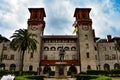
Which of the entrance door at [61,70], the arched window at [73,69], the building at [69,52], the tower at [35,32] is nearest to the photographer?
the entrance door at [61,70]

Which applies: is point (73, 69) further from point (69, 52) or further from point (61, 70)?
point (61, 70)

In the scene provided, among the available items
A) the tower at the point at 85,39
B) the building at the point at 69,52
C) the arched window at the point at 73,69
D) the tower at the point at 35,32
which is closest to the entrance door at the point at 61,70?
the building at the point at 69,52

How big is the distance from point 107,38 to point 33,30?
34.6m

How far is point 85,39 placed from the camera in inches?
2461

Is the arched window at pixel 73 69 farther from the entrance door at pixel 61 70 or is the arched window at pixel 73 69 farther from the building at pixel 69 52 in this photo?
the entrance door at pixel 61 70

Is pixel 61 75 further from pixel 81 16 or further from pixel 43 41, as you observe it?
pixel 81 16

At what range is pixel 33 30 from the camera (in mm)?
63625

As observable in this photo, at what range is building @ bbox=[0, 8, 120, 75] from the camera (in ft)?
195

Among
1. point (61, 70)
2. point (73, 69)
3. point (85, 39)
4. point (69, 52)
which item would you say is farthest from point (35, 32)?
point (61, 70)

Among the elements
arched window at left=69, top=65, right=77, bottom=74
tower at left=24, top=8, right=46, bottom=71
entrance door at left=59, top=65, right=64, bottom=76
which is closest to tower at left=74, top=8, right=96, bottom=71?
arched window at left=69, top=65, right=77, bottom=74

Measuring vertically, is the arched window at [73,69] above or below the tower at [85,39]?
below

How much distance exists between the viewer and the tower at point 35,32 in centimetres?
5900

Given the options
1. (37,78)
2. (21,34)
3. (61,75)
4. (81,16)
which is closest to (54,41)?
(81,16)

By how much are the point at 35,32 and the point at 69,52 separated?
15591 mm
